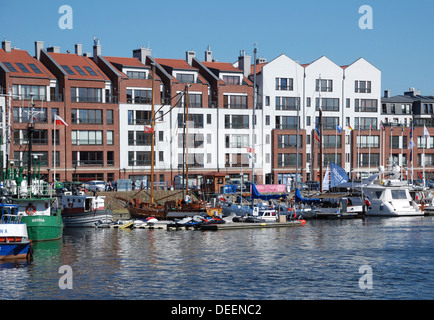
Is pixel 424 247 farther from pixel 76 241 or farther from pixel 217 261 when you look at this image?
pixel 76 241

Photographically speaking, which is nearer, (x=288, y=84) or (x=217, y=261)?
(x=217, y=261)

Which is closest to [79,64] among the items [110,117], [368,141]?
[110,117]

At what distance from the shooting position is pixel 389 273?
46688 mm

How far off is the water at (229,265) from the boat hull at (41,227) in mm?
934

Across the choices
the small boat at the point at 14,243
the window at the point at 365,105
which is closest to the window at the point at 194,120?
the window at the point at 365,105

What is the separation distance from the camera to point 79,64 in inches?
4215

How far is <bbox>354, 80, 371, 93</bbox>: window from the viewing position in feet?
409

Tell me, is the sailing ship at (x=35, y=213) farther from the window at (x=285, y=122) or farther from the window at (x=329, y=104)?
the window at (x=329, y=104)

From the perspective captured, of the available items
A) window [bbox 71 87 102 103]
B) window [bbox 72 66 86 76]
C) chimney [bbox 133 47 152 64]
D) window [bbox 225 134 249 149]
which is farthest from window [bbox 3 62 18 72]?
window [bbox 225 134 249 149]

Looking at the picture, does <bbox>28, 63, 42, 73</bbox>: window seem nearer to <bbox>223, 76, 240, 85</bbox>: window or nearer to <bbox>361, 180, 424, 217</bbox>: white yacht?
<bbox>223, 76, 240, 85</bbox>: window

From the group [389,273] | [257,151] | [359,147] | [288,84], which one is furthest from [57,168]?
[389,273]

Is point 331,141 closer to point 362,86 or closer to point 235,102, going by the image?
point 362,86

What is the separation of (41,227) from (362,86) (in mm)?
78287

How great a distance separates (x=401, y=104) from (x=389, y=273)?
92.4 m
